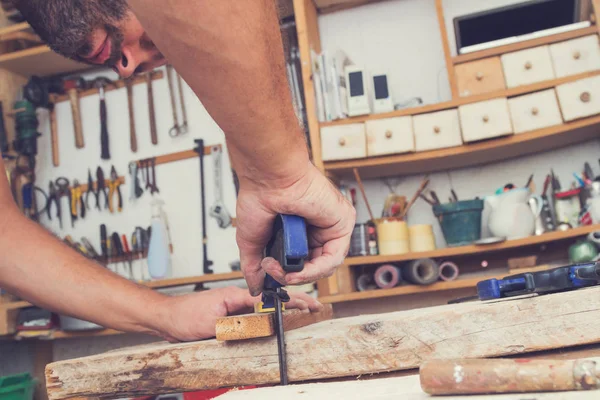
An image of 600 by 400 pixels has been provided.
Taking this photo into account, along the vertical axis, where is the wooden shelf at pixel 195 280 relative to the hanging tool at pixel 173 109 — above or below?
below

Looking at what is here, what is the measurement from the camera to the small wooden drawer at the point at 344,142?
8.48 ft

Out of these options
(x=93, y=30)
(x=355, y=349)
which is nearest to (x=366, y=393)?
(x=355, y=349)

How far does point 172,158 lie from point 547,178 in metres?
1.98

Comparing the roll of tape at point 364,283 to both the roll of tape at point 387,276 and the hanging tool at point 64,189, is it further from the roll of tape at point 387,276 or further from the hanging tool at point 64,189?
the hanging tool at point 64,189

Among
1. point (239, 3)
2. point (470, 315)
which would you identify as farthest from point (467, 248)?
point (239, 3)

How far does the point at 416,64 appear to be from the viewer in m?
2.97

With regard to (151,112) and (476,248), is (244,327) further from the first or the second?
(151,112)

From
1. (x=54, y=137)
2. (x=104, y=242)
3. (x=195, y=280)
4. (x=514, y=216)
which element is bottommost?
(x=195, y=280)

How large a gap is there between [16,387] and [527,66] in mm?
2693

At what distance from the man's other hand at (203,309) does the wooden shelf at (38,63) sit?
2.51 m

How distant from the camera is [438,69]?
2.92 m

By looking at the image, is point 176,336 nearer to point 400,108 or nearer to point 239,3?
point 239,3

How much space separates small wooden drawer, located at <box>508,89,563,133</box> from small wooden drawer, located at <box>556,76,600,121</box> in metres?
0.03

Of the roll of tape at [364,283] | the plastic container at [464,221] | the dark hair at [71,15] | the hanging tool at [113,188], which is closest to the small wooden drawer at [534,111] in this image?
the plastic container at [464,221]
